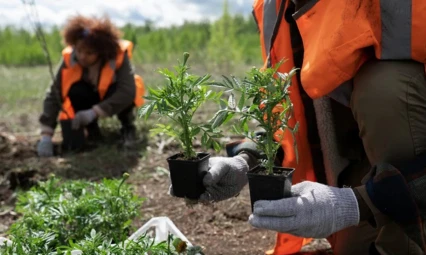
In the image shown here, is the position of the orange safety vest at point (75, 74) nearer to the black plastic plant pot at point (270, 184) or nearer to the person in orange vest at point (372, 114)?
the person in orange vest at point (372, 114)

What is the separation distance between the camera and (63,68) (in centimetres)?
488

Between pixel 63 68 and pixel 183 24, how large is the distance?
11097 mm

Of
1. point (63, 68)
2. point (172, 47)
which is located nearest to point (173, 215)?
point (63, 68)

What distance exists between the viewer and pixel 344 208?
4.98 ft

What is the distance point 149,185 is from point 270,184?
90.6 inches

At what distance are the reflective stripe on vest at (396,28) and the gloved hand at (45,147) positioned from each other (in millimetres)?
3427

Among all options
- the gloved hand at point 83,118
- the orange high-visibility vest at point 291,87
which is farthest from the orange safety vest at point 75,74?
the orange high-visibility vest at point 291,87

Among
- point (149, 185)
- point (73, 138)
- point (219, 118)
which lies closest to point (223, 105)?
point (219, 118)

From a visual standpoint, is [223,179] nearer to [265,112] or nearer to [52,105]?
[265,112]

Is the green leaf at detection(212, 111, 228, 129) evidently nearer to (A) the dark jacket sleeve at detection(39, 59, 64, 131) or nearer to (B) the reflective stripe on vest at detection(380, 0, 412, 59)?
(B) the reflective stripe on vest at detection(380, 0, 412, 59)

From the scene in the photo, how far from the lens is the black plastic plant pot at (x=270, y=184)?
144cm

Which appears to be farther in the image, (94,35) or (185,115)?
(94,35)

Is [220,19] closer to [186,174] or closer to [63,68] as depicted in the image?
[63,68]

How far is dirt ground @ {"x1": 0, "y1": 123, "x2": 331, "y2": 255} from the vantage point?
8.76ft
